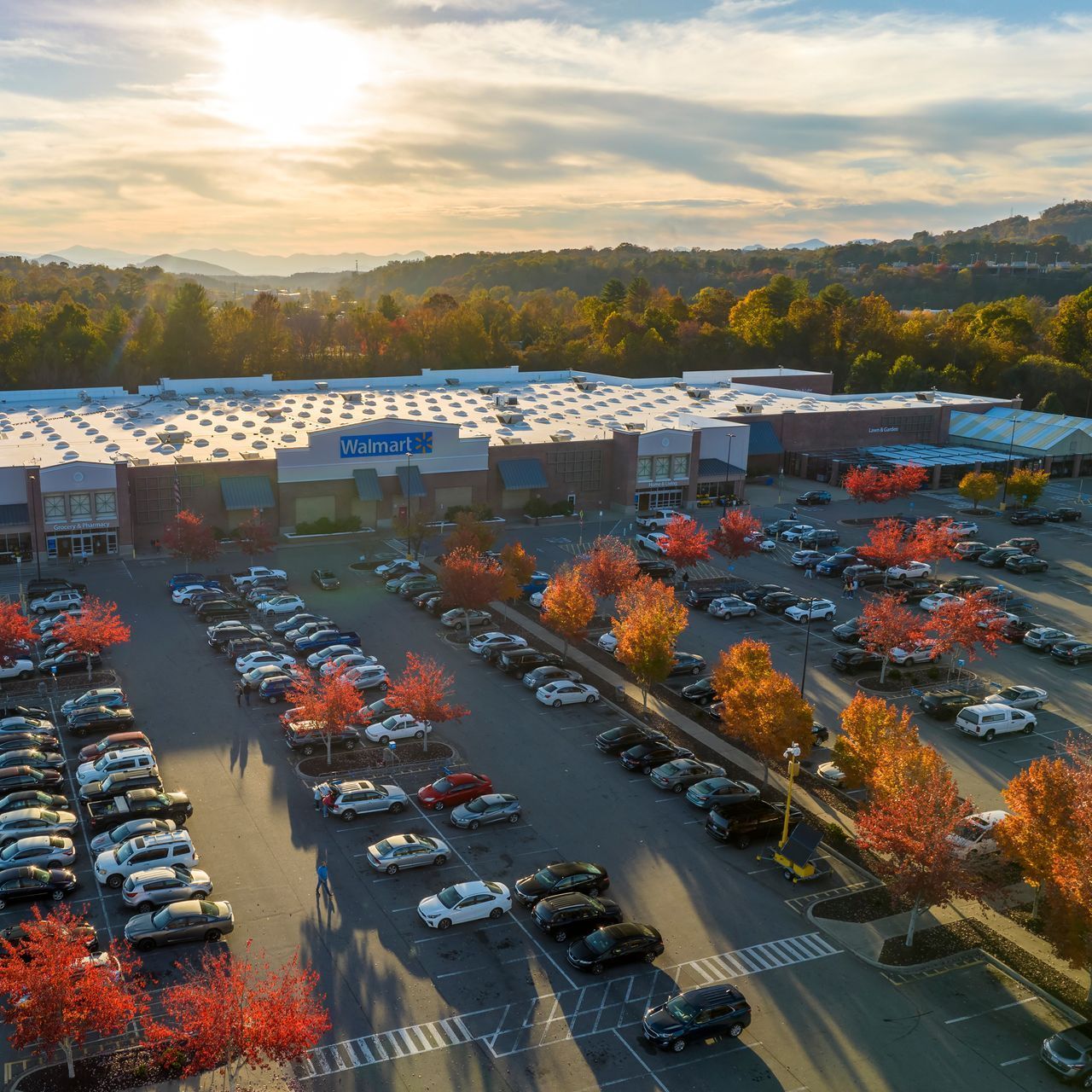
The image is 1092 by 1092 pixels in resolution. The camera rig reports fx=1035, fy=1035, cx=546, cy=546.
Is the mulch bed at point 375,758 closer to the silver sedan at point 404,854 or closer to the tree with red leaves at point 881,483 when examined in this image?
the silver sedan at point 404,854

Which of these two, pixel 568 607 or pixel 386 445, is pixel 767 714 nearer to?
pixel 568 607

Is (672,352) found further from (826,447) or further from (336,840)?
(336,840)

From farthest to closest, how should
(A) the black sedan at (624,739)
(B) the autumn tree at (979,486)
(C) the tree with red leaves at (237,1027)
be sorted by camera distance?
(B) the autumn tree at (979,486) → (A) the black sedan at (624,739) → (C) the tree with red leaves at (237,1027)

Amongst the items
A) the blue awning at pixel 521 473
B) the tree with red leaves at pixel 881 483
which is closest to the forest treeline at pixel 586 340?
the tree with red leaves at pixel 881 483

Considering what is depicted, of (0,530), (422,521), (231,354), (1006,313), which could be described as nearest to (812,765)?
(422,521)

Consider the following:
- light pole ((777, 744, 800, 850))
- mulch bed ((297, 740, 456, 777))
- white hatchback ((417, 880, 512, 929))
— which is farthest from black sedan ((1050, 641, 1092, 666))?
white hatchback ((417, 880, 512, 929))

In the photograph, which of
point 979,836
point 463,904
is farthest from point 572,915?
point 979,836
